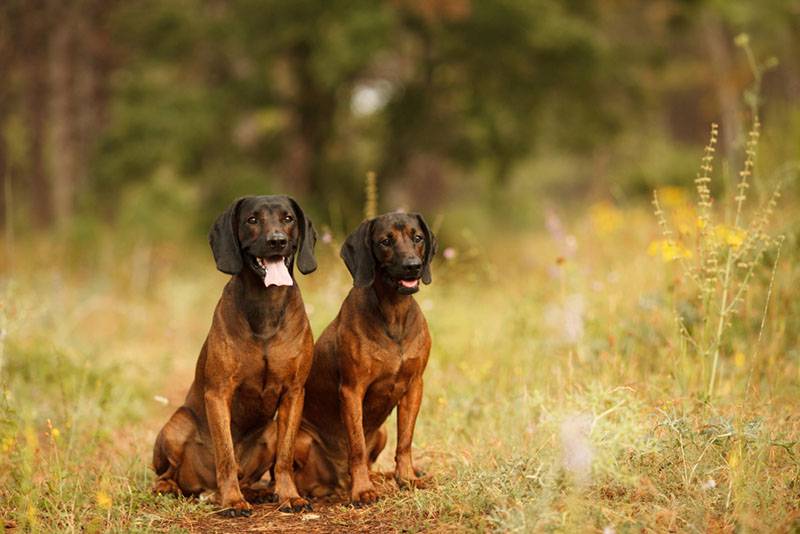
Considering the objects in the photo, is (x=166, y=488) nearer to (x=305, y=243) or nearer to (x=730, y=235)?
(x=305, y=243)

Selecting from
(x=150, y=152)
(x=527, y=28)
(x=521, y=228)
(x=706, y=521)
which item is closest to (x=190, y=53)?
(x=150, y=152)

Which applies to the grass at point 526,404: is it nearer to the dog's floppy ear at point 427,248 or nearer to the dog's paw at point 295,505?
the dog's paw at point 295,505

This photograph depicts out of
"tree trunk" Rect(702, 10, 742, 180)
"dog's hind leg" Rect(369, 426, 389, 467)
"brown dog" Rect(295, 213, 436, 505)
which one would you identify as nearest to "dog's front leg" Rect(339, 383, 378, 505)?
"brown dog" Rect(295, 213, 436, 505)

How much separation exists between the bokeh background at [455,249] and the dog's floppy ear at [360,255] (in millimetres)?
1092

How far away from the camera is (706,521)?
3.92 m

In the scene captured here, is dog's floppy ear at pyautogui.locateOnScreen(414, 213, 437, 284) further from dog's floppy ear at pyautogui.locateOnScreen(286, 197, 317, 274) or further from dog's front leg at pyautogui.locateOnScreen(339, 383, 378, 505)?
dog's front leg at pyautogui.locateOnScreen(339, 383, 378, 505)

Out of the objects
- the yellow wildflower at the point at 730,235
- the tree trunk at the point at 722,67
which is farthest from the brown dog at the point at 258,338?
the tree trunk at the point at 722,67

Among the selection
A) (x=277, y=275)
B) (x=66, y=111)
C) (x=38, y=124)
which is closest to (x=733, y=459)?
(x=277, y=275)

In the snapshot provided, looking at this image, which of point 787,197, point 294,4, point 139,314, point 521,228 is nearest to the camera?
point 787,197

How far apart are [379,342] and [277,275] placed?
0.63 metres

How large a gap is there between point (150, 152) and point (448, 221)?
17.5 feet

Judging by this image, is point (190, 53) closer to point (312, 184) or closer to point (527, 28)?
point (312, 184)

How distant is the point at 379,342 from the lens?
4.68 m

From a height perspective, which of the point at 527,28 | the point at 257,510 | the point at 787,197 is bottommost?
the point at 257,510
